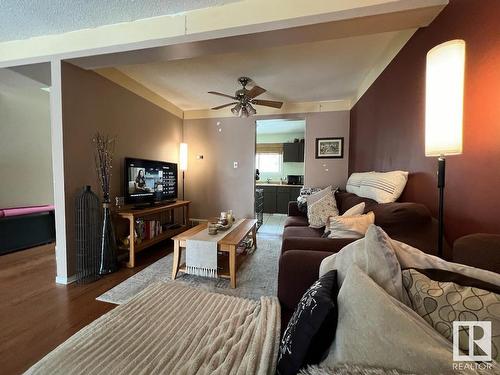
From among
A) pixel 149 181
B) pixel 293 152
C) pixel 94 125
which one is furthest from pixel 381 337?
pixel 293 152

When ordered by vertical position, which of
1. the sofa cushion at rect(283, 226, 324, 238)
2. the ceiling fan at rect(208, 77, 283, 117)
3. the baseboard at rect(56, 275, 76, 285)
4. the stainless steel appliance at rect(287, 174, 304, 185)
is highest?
the ceiling fan at rect(208, 77, 283, 117)

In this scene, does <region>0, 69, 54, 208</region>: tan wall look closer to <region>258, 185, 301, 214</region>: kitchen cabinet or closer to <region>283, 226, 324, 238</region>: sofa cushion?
<region>283, 226, 324, 238</region>: sofa cushion

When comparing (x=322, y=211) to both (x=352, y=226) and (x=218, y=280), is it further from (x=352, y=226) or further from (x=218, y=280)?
(x=218, y=280)

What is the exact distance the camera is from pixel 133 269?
263cm

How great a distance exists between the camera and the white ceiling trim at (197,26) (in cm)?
149

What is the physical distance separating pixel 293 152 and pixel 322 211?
371 cm

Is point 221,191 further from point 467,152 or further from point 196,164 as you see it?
point 467,152

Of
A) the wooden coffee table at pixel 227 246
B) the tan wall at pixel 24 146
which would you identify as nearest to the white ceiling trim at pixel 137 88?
the tan wall at pixel 24 146

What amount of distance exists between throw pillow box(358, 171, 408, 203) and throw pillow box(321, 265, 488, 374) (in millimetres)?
1443

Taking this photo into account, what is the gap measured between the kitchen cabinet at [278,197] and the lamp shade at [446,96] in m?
4.97

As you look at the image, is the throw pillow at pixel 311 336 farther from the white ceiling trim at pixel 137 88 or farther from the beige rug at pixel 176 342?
the white ceiling trim at pixel 137 88

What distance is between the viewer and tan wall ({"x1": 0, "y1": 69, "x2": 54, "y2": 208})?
3439mm

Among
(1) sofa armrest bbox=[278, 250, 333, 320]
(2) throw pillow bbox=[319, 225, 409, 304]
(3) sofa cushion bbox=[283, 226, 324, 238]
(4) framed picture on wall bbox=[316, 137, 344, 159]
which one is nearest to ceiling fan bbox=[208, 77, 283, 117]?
(4) framed picture on wall bbox=[316, 137, 344, 159]

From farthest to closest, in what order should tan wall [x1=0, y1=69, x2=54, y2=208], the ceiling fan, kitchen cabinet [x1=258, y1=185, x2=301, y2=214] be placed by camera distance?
kitchen cabinet [x1=258, y1=185, x2=301, y2=214], tan wall [x1=0, y1=69, x2=54, y2=208], the ceiling fan
